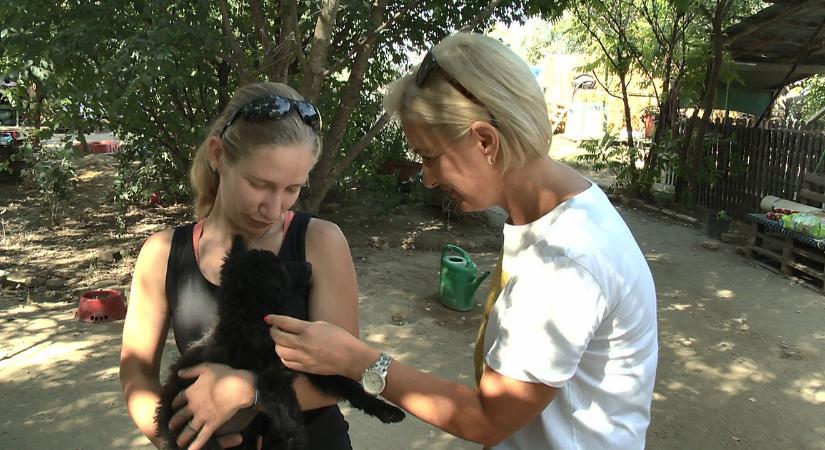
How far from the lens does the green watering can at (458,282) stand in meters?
6.87

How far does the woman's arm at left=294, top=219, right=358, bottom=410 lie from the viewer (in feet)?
6.15

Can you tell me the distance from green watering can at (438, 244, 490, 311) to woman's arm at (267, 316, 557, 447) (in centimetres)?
525

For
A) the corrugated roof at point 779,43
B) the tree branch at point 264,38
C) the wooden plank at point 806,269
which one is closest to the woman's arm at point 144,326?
the tree branch at point 264,38

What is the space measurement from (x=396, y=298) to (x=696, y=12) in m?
9.72

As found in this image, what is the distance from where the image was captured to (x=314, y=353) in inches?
62.1

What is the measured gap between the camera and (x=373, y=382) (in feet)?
5.18

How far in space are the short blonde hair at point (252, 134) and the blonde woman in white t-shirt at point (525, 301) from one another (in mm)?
394

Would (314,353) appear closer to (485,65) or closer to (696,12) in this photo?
(485,65)

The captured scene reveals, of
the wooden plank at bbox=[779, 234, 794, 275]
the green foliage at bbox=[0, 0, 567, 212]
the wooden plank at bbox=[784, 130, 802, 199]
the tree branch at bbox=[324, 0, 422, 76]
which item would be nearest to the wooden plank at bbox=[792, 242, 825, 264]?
the wooden plank at bbox=[779, 234, 794, 275]

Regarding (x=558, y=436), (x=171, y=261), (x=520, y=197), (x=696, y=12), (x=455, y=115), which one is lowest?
(x=558, y=436)

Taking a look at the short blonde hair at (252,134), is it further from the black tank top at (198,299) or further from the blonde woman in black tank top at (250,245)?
the black tank top at (198,299)

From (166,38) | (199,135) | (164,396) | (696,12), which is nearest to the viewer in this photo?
(164,396)

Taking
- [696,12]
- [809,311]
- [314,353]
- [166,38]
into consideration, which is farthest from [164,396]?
[696,12]

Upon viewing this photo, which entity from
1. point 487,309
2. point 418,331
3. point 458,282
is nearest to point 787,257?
point 458,282
